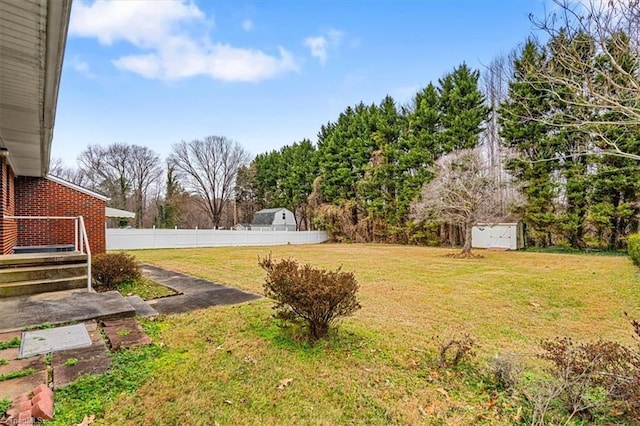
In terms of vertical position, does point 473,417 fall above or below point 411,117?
below

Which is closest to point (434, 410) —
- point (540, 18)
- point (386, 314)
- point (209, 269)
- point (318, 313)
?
point (318, 313)

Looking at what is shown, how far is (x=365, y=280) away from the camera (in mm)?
8953

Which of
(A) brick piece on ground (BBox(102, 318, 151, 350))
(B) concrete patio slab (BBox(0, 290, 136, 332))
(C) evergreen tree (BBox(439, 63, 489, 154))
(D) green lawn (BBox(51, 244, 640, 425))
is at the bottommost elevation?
(D) green lawn (BBox(51, 244, 640, 425))

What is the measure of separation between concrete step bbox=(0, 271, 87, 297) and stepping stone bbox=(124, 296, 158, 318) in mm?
1057

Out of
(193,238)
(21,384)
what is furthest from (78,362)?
(193,238)

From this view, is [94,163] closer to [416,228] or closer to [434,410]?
[416,228]

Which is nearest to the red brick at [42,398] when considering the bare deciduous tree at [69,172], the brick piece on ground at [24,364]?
the brick piece on ground at [24,364]

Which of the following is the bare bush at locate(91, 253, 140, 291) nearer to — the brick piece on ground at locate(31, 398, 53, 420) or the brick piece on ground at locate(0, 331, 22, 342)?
the brick piece on ground at locate(0, 331, 22, 342)

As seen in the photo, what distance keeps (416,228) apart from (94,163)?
34077 mm

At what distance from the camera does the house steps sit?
17.5ft

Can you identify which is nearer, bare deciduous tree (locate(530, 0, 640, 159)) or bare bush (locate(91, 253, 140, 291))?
bare deciduous tree (locate(530, 0, 640, 159))

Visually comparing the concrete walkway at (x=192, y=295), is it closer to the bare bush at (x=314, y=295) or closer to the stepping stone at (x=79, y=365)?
the stepping stone at (x=79, y=365)

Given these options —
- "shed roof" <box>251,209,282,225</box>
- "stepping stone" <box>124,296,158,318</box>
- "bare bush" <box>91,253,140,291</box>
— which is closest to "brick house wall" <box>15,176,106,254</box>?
"bare bush" <box>91,253,140,291</box>

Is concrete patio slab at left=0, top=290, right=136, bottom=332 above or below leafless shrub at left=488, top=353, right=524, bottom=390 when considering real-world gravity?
above
